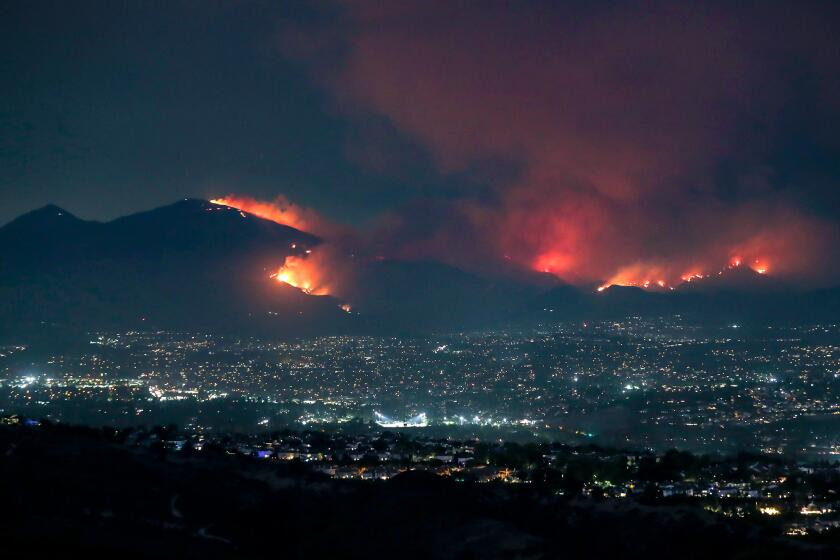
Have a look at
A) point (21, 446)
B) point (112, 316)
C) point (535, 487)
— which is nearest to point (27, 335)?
point (112, 316)

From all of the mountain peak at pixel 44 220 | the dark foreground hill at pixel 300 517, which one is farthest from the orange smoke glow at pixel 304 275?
the dark foreground hill at pixel 300 517

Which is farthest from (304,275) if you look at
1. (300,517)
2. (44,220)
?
(300,517)

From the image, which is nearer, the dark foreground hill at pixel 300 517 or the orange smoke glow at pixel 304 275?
the dark foreground hill at pixel 300 517

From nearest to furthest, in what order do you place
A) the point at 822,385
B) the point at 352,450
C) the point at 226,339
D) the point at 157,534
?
the point at 157,534 → the point at 352,450 → the point at 822,385 → the point at 226,339

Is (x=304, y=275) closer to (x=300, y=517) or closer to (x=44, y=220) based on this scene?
(x=44, y=220)

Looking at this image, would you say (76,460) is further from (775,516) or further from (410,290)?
(410,290)

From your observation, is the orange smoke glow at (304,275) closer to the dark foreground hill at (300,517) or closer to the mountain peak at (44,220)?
the mountain peak at (44,220)

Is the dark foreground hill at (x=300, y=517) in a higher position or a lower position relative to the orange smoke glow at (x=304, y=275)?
lower

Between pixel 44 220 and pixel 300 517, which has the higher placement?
pixel 44 220

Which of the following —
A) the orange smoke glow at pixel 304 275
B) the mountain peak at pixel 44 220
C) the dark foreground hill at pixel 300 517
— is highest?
Result: the mountain peak at pixel 44 220
